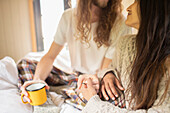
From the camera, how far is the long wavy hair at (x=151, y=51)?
0.37 metres

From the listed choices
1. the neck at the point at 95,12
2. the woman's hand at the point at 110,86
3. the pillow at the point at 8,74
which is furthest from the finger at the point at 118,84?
the pillow at the point at 8,74

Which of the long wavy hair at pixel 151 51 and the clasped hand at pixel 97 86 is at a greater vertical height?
the long wavy hair at pixel 151 51

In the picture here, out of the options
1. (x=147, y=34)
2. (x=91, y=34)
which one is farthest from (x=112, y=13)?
(x=147, y=34)

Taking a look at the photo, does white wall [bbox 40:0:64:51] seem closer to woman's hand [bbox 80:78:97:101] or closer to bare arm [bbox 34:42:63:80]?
bare arm [bbox 34:42:63:80]

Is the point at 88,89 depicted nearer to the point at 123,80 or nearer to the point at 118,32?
the point at 123,80

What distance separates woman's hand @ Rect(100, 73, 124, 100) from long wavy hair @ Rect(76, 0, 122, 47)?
0.58ft

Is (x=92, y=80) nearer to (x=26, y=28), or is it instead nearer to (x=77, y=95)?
(x=77, y=95)

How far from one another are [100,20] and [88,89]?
12.6 inches

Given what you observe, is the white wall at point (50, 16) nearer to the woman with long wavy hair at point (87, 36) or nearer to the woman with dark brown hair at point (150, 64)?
the woman with long wavy hair at point (87, 36)

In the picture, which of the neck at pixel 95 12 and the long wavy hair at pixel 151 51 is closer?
the long wavy hair at pixel 151 51

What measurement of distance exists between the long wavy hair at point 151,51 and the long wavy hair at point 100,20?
0.20 meters

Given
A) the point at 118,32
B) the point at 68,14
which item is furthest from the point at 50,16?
the point at 118,32

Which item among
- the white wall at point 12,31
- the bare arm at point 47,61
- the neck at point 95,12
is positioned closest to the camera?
the neck at point 95,12

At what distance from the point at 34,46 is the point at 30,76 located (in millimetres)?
186
